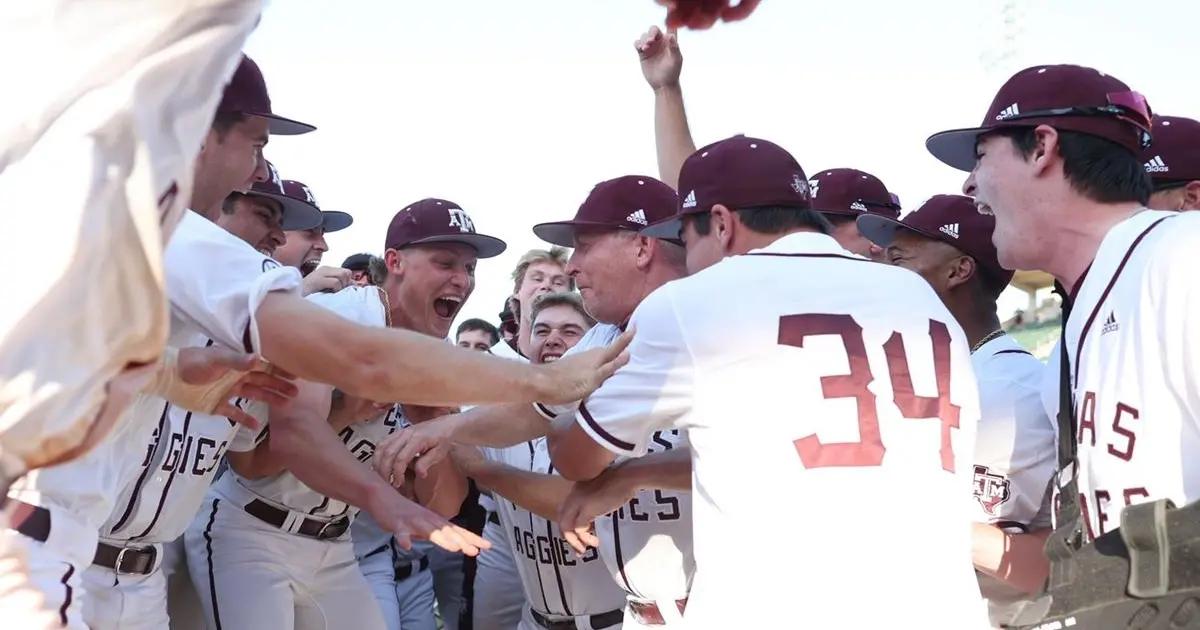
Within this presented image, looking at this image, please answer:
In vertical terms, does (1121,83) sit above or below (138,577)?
above

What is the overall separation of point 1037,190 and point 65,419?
288 centimetres

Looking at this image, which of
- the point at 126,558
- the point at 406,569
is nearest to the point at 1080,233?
the point at 126,558

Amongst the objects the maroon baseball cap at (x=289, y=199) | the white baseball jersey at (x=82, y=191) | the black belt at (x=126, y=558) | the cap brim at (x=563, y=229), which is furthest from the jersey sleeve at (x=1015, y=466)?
the maroon baseball cap at (x=289, y=199)

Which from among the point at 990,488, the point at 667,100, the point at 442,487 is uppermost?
the point at 667,100

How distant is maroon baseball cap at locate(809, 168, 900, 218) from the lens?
19.7 feet

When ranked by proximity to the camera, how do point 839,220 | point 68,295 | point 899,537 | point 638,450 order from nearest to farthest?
point 68,295, point 899,537, point 638,450, point 839,220

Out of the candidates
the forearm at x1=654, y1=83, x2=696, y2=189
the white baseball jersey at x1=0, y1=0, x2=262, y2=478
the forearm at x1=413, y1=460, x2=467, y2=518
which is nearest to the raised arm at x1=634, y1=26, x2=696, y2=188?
the forearm at x1=654, y1=83, x2=696, y2=189

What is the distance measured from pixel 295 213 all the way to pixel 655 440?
230 cm

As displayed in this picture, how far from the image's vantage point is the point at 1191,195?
15.7ft

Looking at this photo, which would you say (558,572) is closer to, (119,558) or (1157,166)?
(119,558)

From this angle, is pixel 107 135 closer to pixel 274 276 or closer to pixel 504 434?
pixel 274 276

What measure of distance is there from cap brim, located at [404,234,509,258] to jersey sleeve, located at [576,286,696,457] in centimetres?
269

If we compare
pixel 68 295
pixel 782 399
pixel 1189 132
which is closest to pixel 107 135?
pixel 68 295

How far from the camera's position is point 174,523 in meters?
4.28
